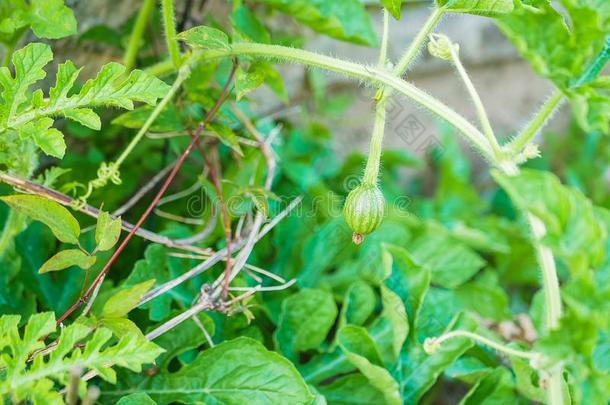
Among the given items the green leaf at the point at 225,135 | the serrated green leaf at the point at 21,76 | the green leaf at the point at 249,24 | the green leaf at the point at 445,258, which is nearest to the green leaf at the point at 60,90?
the serrated green leaf at the point at 21,76

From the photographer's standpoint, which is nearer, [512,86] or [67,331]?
[67,331]

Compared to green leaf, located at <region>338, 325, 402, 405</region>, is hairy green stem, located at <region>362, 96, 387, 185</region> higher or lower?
higher

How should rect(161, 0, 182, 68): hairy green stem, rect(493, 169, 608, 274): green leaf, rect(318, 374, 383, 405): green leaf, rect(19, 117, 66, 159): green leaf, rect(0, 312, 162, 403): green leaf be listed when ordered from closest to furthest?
1. rect(493, 169, 608, 274): green leaf
2. rect(0, 312, 162, 403): green leaf
3. rect(19, 117, 66, 159): green leaf
4. rect(161, 0, 182, 68): hairy green stem
5. rect(318, 374, 383, 405): green leaf

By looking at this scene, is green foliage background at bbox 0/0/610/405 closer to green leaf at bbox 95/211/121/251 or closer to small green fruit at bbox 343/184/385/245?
green leaf at bbox 95/211/121/251

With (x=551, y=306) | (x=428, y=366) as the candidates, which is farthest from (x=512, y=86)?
(x=551, y=306)

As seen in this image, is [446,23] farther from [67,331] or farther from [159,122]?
[67,331]

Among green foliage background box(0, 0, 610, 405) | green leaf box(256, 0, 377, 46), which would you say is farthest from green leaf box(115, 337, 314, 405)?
green leaf box(256, 0, 377, 46)
